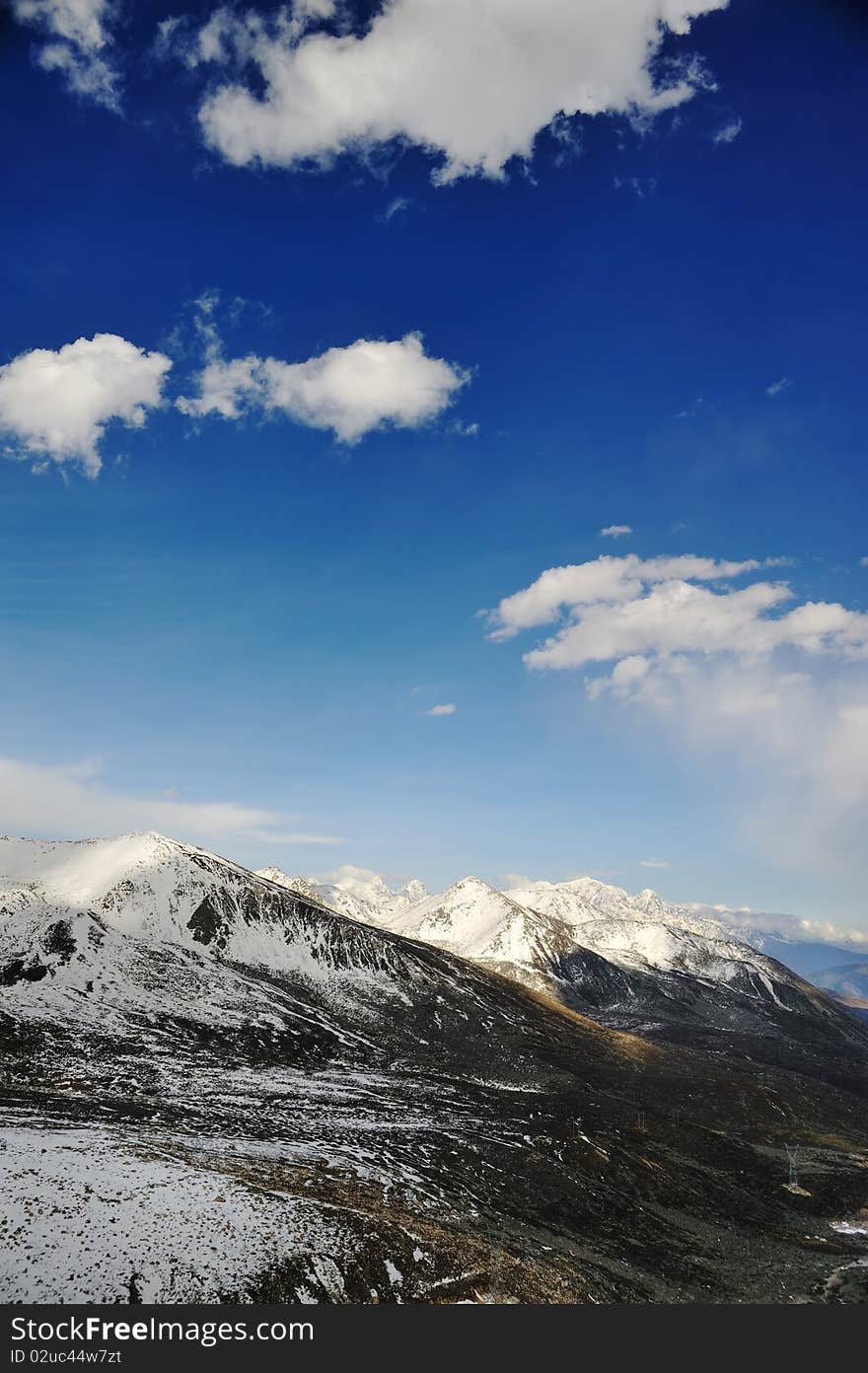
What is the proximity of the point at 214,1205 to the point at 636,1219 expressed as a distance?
3387cm

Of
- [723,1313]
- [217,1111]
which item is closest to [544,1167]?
[723,1313]

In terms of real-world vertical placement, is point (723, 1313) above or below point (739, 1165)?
above

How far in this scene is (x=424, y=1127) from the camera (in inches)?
2473

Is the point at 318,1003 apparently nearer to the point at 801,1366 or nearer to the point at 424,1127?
the point at 424,1127

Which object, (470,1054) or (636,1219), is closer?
(636,1219)

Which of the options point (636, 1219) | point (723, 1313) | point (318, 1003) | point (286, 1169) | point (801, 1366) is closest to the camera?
point (801, 1366)

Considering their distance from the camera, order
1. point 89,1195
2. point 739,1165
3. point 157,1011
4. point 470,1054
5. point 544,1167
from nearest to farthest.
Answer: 1. point 89,1195
2. point 544,1167
3. point 739,1165
4. point 157,1011
5. point 470,1054

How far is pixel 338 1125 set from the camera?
59.5 meters

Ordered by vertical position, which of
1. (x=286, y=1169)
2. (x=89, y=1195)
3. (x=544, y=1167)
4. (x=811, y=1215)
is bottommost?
(x=811, y=1215)

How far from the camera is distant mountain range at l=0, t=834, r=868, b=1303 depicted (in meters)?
31.5

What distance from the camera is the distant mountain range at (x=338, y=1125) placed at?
103 ft

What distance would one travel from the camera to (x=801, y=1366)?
96.1 ft

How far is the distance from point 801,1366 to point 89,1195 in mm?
32492

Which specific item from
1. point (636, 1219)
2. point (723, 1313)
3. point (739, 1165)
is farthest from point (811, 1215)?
point (723, 1313)
